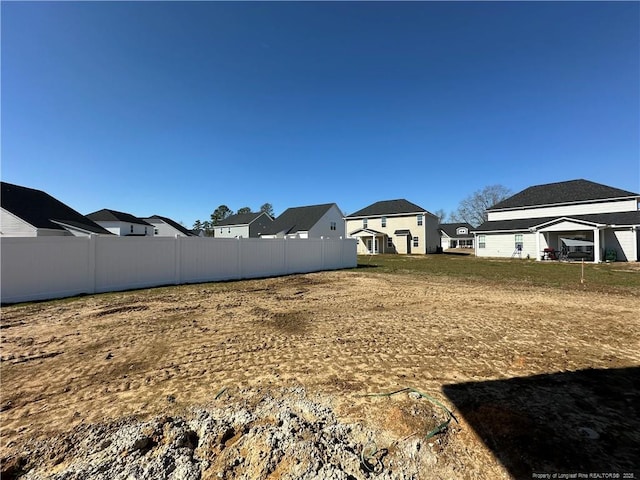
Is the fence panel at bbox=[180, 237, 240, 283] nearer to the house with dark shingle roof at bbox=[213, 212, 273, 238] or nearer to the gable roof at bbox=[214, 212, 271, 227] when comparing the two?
the house with dark shingle roof at bbox=[213, 212, 273, 238]

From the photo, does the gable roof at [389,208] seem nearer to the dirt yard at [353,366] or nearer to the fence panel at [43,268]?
the dirt yard at [353,366]

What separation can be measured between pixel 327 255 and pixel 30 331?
510 inches

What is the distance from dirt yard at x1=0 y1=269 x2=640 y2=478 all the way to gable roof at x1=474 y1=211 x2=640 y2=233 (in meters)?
21.0

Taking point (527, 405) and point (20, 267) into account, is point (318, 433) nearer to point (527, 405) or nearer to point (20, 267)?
point (527, 405)

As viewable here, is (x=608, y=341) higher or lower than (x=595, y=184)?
lower

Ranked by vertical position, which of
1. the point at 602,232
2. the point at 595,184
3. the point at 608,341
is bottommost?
the point at 608,341

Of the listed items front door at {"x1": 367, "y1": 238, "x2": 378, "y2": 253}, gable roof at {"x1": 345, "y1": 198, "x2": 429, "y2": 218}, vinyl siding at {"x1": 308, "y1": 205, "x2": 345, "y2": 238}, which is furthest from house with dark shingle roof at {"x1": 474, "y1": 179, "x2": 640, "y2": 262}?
vinyl siding at {"x1": 308, "y1": 205, "x2": 345, "y2": 238}

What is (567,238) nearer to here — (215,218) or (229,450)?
(229,450)

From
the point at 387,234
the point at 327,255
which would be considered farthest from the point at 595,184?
the point at 327,255

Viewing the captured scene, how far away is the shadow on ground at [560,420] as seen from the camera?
211 centimetres

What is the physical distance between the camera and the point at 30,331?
5.25m

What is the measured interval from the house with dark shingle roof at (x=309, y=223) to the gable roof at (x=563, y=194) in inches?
778

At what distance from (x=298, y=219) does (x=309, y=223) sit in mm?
2997

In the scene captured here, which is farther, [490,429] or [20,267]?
[20,267]
